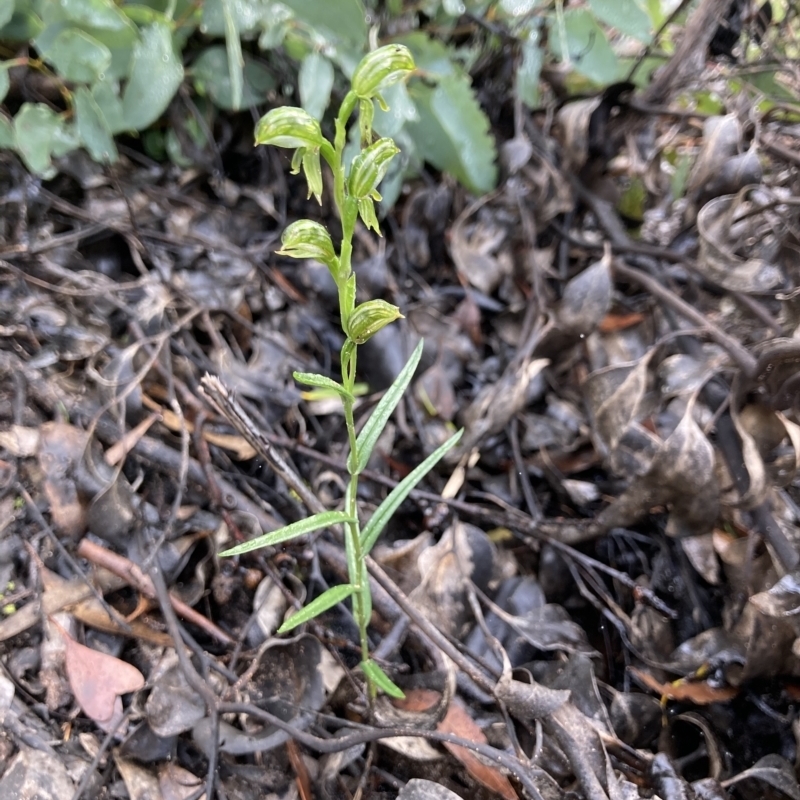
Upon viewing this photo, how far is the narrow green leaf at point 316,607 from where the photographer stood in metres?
0.74

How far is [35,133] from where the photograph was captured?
134cm

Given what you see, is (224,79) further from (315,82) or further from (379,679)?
(379,679)

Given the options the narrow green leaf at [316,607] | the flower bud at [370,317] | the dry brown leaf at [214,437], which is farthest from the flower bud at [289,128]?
the dry brown leaf at [214,437]

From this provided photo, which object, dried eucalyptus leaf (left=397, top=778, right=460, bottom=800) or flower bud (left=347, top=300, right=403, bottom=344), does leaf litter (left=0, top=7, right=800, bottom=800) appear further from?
flower bud (left=347, top=300, right=403, bottom=344)

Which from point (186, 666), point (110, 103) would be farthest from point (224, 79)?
point (186, 666)

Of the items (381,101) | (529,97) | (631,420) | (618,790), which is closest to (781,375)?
(631,420)

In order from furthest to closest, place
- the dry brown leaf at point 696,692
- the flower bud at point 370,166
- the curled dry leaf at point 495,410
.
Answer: the curled dry leaf at point 495,410
the dry brown leaf at point 696,692
the flower bud at point 370,166

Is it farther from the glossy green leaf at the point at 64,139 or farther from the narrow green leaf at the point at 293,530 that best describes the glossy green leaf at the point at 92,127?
the narrow green leaf at the point at 293,530

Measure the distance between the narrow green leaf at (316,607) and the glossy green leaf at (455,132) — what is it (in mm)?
1179

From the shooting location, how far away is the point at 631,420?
1.19 m

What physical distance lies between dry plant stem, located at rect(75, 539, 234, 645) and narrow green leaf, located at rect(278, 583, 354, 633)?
286 mm

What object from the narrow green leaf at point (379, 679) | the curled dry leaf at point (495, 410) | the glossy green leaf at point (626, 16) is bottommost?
the narrow green leaf at point (379, 679)

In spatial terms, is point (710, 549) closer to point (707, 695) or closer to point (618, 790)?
point (707, 695)

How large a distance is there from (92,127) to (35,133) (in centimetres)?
12
